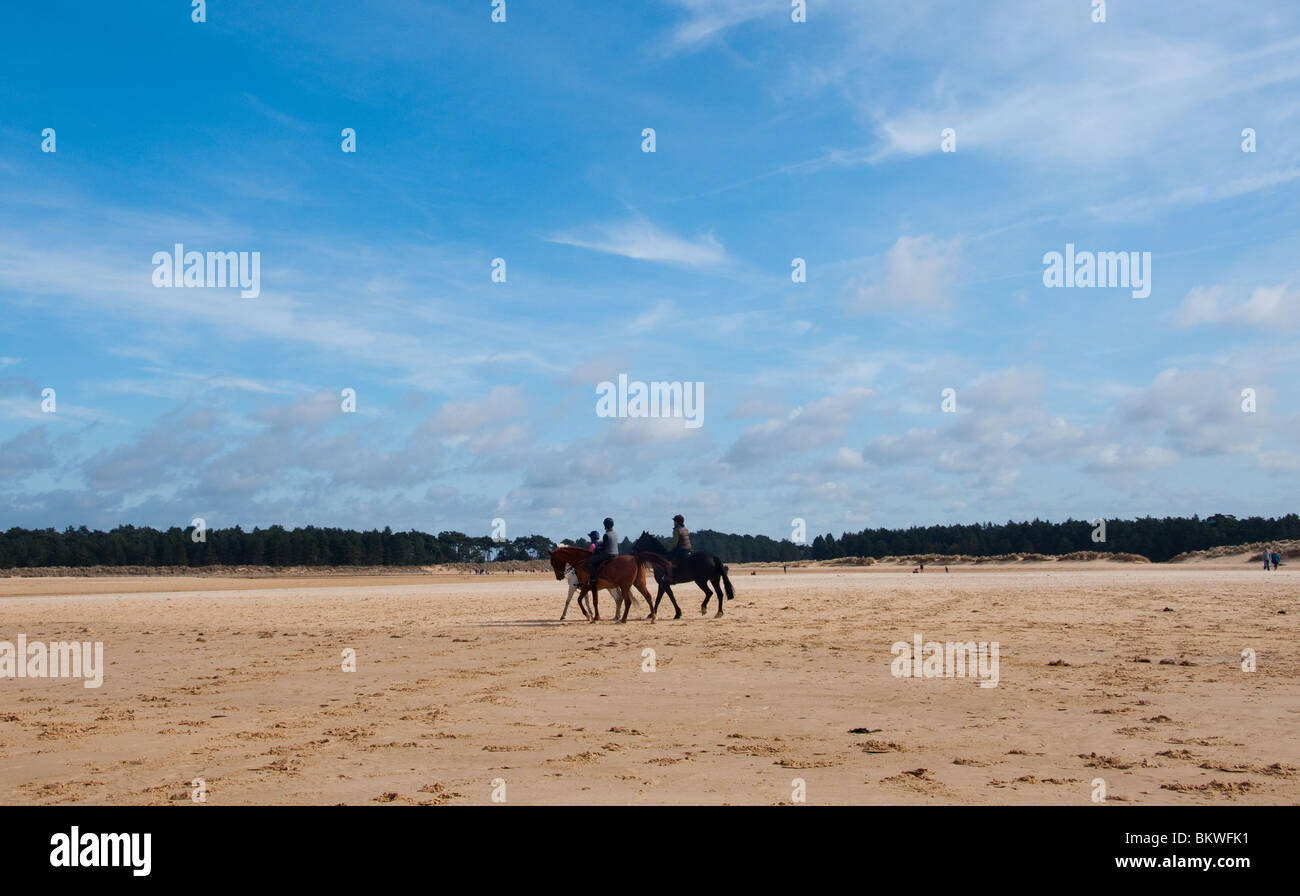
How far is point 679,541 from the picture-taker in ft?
82.9

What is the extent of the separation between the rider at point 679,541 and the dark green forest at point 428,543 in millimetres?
92182

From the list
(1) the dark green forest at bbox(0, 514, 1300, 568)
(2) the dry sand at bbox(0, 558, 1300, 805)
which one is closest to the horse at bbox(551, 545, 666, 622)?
(2) the dry sand at bbox(0, 558, 1300, 805)

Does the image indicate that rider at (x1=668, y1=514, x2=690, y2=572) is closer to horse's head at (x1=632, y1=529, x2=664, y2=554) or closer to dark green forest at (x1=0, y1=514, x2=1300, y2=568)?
horse's head at (x1=632, y1=529, x2=664, y2=554)

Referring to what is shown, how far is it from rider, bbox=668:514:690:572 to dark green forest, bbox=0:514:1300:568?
302 feet

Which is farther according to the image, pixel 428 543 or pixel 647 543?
pixel 428 543

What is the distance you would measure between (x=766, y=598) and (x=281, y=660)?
2273cm

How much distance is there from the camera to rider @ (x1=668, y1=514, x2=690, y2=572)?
25.2 meters

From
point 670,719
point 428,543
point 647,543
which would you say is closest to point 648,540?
point 647,543

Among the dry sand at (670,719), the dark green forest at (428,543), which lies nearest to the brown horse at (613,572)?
the dry sand at (670,719)

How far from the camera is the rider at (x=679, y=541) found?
2516 cm

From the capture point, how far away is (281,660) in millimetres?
17703

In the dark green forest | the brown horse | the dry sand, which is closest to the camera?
the dry sand

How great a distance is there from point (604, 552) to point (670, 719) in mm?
13210

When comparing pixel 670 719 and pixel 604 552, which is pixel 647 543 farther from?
pixel 670 719
